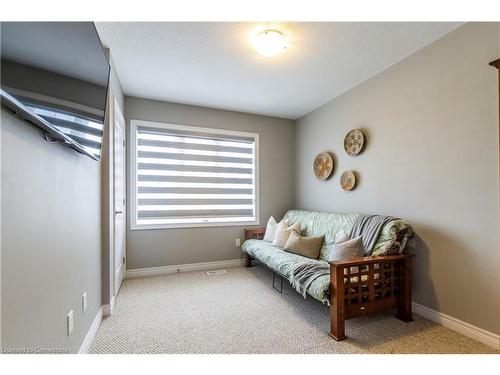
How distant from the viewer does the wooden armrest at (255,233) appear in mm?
3607

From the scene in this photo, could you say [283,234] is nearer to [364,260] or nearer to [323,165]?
[323,165]

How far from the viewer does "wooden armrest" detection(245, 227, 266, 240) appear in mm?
3607

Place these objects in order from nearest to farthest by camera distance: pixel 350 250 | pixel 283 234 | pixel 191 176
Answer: pixel 350 250 → pixel 283 234 → pixel 191 176

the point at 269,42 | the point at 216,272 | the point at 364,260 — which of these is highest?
the point at 269,42

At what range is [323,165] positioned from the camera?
3.39m

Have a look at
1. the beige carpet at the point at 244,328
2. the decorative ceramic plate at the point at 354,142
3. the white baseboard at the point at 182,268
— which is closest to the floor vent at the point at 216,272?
the white baseboard at the point at 182,268

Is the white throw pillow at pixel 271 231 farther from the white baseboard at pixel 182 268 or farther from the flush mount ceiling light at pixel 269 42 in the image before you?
the flush mount ceiling light at pixel 269 42

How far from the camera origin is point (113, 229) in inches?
92.4

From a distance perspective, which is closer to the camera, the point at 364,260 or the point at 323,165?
the point at 364,260

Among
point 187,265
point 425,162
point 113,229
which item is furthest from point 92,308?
point 425,162

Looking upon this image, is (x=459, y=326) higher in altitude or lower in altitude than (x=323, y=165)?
lower

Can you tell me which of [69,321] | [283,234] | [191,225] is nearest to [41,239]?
[69,321]

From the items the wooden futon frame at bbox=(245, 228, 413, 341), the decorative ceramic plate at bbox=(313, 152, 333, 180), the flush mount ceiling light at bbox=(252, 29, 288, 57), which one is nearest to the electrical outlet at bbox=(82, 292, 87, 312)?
the wooden futon frame at bbox=(245, 228, 413, 341)

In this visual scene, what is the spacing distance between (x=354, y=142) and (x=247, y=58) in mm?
1587
